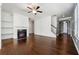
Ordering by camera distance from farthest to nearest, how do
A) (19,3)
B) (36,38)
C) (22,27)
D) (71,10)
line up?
(22,27) → (36,38) → (71,10) → (19,3)

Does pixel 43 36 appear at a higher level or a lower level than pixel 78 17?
lower

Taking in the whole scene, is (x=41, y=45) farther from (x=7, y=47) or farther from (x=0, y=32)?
(x=0, y=32)

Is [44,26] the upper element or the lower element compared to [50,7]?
lower

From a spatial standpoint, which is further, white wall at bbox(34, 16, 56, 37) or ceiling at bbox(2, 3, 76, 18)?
white wall at bbox(34, 16, 56, 37)

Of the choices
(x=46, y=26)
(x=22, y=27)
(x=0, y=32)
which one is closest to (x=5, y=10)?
(x=0, y=32)

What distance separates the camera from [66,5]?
305 centimetres

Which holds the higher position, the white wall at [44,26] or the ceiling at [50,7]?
the ceiling at [50,7]

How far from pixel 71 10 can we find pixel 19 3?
1.46 meters

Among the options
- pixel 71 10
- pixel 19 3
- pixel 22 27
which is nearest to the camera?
pixel 19 3

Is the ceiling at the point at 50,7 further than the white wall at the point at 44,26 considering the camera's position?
No

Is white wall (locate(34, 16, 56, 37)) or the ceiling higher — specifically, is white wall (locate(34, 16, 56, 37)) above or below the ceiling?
below

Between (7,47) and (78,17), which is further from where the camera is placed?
(7,47)

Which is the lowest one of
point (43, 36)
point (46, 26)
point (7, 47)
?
point (7, 47)

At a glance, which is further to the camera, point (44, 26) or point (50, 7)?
point (44, 26)
